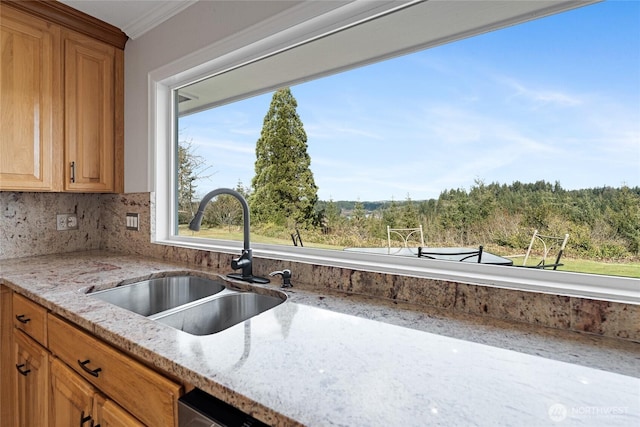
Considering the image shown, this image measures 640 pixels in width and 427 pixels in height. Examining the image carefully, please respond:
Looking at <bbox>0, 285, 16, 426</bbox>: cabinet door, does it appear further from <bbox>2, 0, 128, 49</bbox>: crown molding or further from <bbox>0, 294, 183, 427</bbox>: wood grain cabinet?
<bbox>2, 0, 128, 49</bbox>: crown molding

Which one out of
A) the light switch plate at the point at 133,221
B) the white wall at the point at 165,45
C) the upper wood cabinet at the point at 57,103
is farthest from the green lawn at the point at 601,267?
the upper wood cabinet at the point at 57,103

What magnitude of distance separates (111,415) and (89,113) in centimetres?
190

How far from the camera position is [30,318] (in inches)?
49.9

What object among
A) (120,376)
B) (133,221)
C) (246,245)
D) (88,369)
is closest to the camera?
(120,376)

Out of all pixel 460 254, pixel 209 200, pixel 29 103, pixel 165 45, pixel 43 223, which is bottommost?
pixel 460 254

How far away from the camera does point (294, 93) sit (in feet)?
6.34

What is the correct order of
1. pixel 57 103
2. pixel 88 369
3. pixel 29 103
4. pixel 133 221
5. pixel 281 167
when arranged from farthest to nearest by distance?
pixel 133 221, pixel 281 167, pixel 57 103, pixel 29 103, pixel 88 369

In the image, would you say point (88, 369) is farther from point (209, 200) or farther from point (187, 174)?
point (187, 174)

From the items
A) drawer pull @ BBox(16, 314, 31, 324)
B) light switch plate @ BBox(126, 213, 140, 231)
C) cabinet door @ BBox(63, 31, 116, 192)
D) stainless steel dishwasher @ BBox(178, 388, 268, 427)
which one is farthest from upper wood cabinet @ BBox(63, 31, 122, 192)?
stainless steel dishwasher @ BBox(178, 388, 268, 427)

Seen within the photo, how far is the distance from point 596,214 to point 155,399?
4.70 ft

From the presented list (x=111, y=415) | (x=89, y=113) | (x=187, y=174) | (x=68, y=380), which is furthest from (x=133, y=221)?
(x=111, y=415)

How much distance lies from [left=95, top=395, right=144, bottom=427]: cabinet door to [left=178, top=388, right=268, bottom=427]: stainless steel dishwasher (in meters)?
0.23

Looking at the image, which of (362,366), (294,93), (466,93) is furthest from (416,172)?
(362,366)

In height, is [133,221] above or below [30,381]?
above
